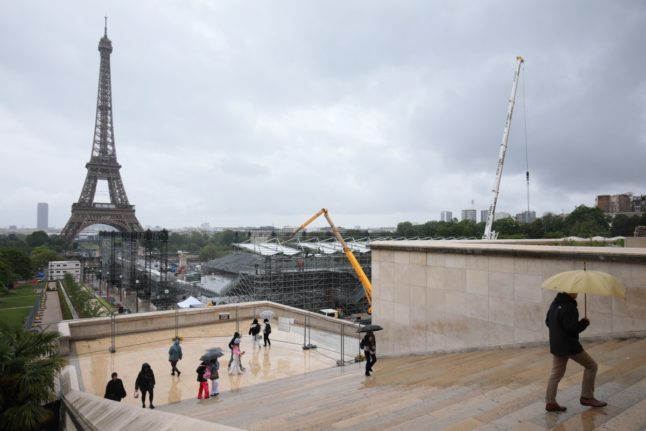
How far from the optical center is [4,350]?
6.78m

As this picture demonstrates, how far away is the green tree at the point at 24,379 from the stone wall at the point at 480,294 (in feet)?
24.1

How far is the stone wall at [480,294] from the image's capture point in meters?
6.27

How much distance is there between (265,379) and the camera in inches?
370

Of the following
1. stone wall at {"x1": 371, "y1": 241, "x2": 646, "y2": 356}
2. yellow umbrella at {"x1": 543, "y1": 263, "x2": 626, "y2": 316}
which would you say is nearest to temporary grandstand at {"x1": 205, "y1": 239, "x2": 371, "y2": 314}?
stone wall at {"x1": 371, "y1": 241, "x2": 646, "y2": 356}

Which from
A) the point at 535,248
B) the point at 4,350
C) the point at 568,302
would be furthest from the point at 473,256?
the point at 4,350

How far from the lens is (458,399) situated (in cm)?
500

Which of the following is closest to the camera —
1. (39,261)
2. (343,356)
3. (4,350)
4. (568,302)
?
(568,302)

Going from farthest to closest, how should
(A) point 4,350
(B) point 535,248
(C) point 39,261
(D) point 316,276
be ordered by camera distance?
(C) point 39,261 < (D) point 316,276 < (B) point 535,248 < (A) point 4,350

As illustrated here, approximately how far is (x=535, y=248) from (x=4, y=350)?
9674 mm

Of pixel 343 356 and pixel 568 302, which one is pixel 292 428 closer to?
pixel 568 302

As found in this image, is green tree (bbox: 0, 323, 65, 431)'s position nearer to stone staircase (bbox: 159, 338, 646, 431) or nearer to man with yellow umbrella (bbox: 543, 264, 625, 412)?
stone staircase (bbox: 159, 338, 646, 431)

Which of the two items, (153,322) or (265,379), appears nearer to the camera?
(265,379)

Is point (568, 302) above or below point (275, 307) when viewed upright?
above

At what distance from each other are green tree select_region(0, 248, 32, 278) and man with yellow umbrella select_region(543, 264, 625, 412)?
76.0m
